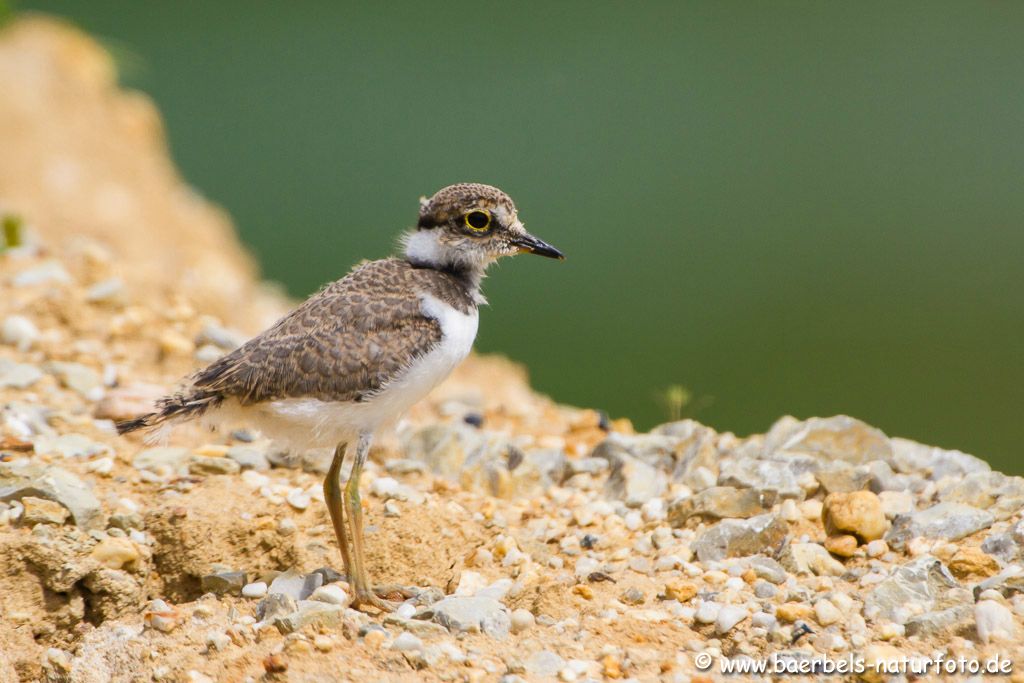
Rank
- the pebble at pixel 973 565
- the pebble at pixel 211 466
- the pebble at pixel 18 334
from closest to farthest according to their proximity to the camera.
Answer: the pebble at pixel 973 565, the pebble at pixel 211 466, the pebble at pixel 18 334

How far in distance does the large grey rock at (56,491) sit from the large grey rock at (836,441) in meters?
2.59

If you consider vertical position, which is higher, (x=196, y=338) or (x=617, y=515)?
(x=196, y=338)

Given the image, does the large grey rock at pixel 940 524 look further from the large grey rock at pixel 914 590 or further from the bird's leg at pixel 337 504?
the bird's leg at pixel 337 504

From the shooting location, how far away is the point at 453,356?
3855 millimetres

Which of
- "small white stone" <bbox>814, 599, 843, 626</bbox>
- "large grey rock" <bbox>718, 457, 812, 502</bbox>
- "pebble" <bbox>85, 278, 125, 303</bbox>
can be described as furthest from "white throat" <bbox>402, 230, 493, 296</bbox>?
"pebble" <bbox>85, 278, 125, 303</bbox>

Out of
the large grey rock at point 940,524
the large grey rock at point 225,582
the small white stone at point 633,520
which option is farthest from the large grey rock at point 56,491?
the large grey rock at point 940,524

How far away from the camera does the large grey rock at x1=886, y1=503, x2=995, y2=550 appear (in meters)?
3.90

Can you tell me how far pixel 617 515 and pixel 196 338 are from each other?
7.97ft

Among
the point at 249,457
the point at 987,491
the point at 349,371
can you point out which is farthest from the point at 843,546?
the point at 249,457

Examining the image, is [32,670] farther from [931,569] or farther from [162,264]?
[162,264]

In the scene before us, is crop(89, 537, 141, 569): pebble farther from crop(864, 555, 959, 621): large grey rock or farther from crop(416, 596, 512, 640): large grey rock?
crop(864, 555, 959, 621): large grey rock

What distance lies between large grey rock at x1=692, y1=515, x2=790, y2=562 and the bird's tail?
5.70ft

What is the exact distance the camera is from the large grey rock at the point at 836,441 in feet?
15.2

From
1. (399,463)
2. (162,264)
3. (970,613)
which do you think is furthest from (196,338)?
(970,613)
